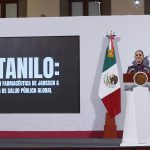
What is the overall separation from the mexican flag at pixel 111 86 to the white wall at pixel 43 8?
26.0 ft

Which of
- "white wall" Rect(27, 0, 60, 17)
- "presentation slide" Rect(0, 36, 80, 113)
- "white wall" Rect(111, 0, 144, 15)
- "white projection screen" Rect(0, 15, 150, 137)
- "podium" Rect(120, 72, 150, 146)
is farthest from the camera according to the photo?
"white wall" Rect(27, 0, 60, 17)

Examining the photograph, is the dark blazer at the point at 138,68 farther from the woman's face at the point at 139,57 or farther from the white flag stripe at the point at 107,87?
the white flag stripe at the point at 107,87

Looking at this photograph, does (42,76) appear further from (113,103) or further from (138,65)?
(138,65)

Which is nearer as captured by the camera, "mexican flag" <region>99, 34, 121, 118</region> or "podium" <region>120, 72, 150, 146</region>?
"podium" <region>120, 72, 150, 146</region>

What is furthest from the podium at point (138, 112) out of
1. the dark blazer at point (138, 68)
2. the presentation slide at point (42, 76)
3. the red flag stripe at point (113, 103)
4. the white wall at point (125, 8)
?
the white wall at point (125, 8)

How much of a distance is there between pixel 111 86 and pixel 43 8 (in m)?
8.25

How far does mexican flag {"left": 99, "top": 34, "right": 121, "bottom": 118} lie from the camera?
8742mm

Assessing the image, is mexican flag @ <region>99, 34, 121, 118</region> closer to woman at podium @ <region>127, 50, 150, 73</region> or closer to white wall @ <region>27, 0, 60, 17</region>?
woman at podium @ <region>127, 50, 150, 73</region>

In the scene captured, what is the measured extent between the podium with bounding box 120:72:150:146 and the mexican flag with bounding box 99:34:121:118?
1.28 metres

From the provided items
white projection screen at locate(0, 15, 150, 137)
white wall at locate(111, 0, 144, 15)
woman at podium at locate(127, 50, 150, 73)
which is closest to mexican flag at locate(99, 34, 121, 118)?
white projection screen at locate(0, 15, 150, 137)

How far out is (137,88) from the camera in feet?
24.2

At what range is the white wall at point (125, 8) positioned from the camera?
16031 millimetres

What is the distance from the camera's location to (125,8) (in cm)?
1622

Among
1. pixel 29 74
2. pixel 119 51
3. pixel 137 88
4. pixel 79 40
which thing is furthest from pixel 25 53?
pixel 137 88
